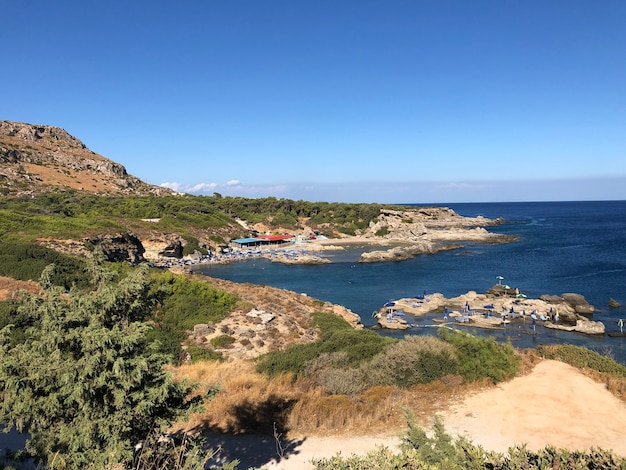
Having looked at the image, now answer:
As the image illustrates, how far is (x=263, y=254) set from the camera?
236 feet

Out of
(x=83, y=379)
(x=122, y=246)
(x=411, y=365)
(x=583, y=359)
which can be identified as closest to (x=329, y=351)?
(x=411, y=365)

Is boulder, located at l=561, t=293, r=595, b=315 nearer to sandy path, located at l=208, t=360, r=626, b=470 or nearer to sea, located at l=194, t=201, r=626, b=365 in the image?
sea, located at l=194, t=201, r=626, b=365

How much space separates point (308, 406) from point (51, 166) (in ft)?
365

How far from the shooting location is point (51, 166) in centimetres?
9856

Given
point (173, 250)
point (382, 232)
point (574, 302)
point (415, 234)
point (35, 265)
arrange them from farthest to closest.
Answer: point (382, 232) → point (415, 234) → point (173, 250) → point (574, 302) → point (35, 265)

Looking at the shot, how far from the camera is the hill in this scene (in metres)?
81.3

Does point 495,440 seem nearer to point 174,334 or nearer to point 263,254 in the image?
point 174,334

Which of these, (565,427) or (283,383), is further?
(283,383)

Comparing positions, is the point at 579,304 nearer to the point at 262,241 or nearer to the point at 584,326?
the point at 584,326

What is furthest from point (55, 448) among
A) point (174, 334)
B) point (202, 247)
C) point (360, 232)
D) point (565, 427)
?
point (360, 232)

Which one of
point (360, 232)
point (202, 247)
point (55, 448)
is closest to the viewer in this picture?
point (55, 448)

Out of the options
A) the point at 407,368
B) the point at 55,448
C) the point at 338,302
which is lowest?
the point at 338,302

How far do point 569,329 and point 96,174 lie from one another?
364 ft

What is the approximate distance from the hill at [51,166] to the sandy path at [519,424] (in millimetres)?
80453
